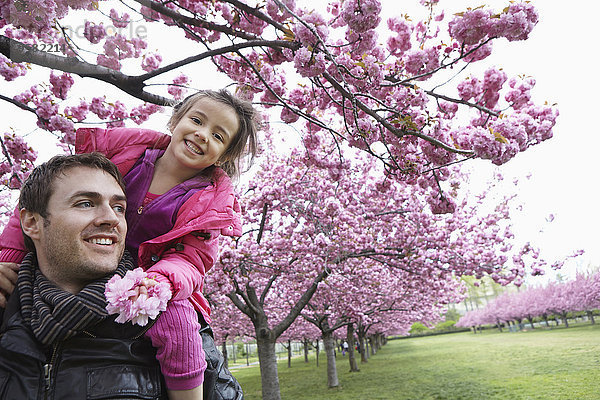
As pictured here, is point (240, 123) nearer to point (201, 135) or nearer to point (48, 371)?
point (201, 135)

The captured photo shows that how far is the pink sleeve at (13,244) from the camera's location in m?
1.65

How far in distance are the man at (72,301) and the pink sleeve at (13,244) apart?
0.08 meters

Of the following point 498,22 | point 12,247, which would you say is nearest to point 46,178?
point 12,247

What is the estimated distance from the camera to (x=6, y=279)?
1.47 m

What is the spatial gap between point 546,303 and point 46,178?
48540 millimetres

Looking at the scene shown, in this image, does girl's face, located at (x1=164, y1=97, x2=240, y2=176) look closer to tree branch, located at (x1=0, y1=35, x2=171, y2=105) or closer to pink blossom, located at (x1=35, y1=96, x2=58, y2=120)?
tree branch, located at (x1=0, y1=35, x2=171, y2=105)

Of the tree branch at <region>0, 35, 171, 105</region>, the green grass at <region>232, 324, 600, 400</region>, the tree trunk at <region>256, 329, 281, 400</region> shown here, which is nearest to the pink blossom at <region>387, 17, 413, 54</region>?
the tree branch at <region>0, 35, 171, 105</region>

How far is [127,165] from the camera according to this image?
200 cm

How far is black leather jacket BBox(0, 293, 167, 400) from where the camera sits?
121 centimetres

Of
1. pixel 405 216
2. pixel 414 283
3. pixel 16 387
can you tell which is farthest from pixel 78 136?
pixel 414 283

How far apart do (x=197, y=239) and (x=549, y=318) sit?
55.0m

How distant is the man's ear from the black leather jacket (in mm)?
247

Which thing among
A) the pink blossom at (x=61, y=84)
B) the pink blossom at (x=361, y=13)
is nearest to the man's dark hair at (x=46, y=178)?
the pink blossom at (x=361, y=13)

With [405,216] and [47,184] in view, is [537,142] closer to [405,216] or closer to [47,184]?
[47,184]
